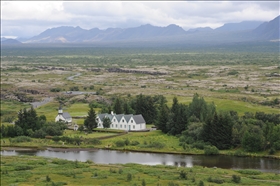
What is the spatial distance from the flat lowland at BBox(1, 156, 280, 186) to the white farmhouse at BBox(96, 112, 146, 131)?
22436 millimetres

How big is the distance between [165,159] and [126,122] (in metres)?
20.7

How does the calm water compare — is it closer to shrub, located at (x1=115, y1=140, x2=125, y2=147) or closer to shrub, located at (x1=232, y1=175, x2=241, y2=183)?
shrub, located at (x1=115, y1=140, x2=125, y2=147)

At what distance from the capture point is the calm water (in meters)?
58.2

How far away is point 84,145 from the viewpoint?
7144 cm

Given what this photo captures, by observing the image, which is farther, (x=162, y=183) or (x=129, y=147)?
(x=129, y=147)

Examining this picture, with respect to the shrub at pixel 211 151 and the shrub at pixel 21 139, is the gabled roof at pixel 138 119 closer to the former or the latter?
the shrub at pixel 21 139

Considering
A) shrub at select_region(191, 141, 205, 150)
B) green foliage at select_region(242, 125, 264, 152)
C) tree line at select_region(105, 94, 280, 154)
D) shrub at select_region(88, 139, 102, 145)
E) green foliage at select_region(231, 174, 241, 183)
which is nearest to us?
green foliage at select_region(231, 174, 241, 183)

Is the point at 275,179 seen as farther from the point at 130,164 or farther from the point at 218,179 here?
the point at 130,164

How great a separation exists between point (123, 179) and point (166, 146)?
19.7 metres

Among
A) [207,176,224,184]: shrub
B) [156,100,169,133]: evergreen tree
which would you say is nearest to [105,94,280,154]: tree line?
[156,100,169,133]: evergreen tree

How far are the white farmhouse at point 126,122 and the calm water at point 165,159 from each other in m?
13.7

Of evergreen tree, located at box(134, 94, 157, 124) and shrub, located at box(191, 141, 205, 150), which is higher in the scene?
evergreen tree, located at box(134, 94, 157, 124)

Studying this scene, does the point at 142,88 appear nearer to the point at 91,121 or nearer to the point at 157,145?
the point at 91,121

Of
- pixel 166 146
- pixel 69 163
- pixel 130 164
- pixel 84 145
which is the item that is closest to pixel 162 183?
pixel 130 164
